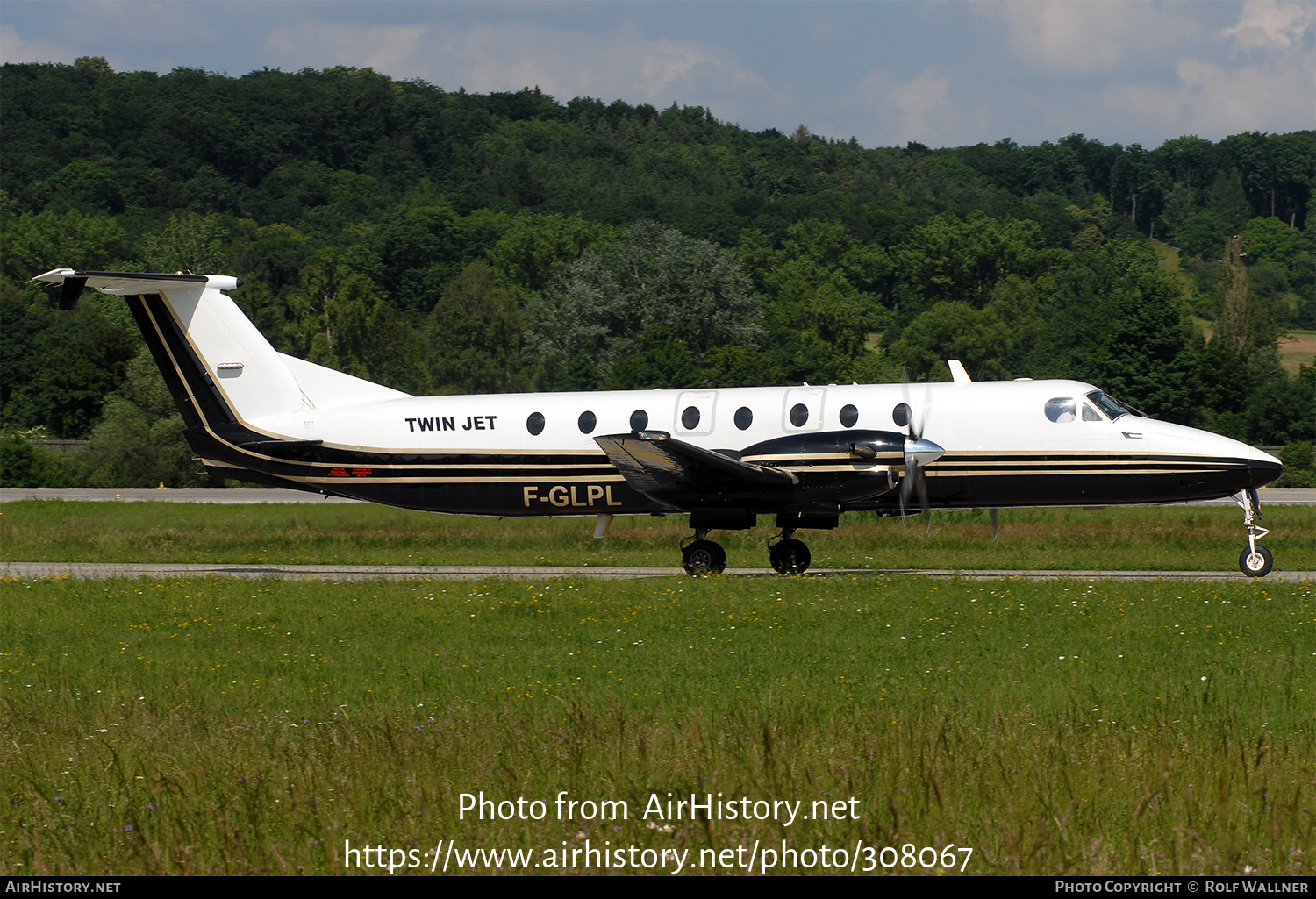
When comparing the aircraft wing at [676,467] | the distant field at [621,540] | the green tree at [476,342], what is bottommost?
the distant field at [621,540]

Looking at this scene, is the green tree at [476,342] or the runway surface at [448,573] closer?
the runway surface at [448,573]

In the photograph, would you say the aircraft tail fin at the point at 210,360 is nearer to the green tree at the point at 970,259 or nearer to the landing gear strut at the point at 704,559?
the landing gear strut at the point at 704,559

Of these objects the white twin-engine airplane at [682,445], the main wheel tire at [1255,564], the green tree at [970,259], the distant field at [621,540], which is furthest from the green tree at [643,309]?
the main wheel tire at [1255,564]

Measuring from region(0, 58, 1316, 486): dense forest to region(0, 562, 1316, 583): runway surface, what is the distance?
2378 centimetres

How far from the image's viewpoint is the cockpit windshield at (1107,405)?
2195 centimetres

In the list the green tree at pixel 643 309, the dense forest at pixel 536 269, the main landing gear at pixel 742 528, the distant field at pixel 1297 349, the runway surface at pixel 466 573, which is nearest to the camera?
the main landing gear at pixel 742 528

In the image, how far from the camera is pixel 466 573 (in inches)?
973

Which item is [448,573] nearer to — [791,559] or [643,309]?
[791,559]

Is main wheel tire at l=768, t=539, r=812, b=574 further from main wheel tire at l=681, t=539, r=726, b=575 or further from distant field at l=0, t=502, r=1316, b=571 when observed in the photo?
distant field at l=0, t=502, r=1316, b=571

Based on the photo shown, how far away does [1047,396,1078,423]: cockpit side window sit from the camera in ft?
71.6

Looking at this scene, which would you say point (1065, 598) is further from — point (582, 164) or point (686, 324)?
point (582, 164)

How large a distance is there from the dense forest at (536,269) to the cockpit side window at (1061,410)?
81.9ft

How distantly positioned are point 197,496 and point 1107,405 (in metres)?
34.8
